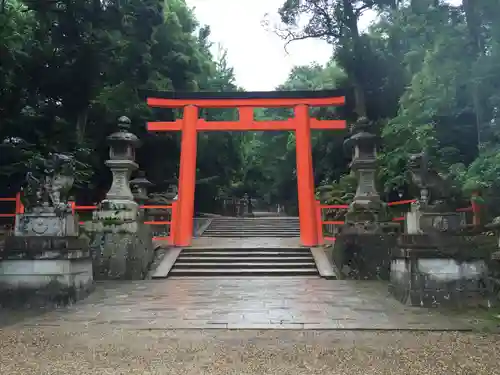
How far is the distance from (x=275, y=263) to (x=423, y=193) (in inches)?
173

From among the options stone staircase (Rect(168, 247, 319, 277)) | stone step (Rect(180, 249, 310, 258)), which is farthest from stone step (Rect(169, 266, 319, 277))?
stone step (Rect(180, 249, 310, 258))

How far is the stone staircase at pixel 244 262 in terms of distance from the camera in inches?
378

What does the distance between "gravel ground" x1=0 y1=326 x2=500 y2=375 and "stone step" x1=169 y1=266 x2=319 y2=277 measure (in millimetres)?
4729

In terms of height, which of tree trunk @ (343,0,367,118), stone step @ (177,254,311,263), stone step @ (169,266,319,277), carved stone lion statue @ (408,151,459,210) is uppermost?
tree trunk @ (343,0,367,118)

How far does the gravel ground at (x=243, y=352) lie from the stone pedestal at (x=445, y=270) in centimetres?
158

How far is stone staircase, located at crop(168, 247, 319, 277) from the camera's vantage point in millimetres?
9594

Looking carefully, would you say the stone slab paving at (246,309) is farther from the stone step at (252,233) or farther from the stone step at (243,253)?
the stone step at (252,233)

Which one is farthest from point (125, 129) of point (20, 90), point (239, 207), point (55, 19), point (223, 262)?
point (239, 207)

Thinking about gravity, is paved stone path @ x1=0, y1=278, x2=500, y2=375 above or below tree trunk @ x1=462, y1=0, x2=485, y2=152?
below

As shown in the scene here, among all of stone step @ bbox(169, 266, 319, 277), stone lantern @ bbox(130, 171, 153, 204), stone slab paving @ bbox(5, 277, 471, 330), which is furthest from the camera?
stone lantern @ bbox(130, 171, 153, 204)

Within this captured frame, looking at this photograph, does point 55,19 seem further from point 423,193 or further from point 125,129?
point 423,193

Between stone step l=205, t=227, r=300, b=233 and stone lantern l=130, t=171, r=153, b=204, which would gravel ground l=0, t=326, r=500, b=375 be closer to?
stone lantern l=130, t=171, r=153, b=204

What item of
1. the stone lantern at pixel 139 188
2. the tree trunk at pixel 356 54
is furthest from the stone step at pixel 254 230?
the tree trunk at pixel 356 54

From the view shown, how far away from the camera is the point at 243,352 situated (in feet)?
13.2
